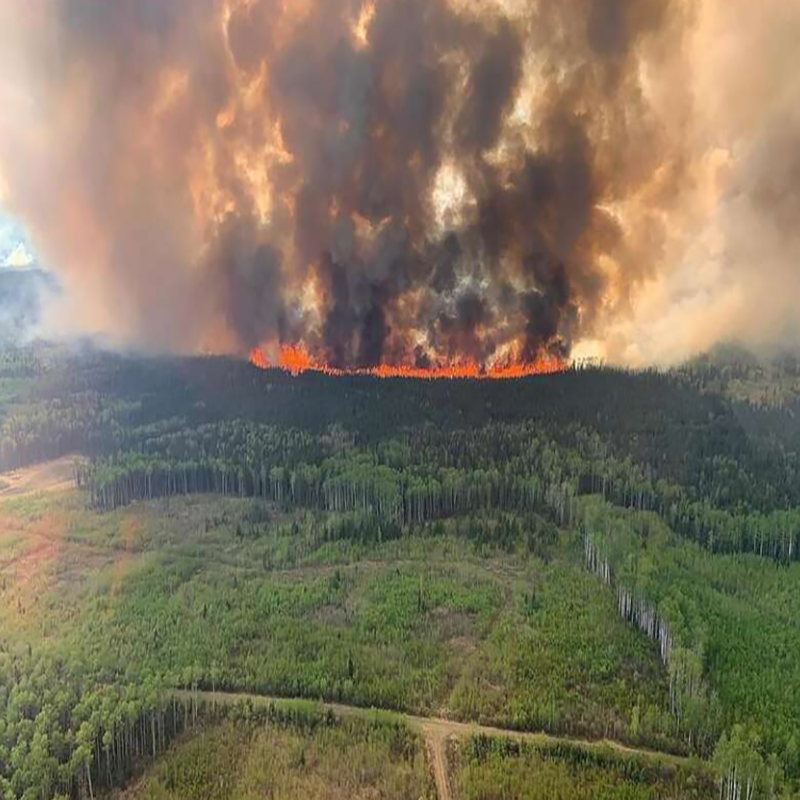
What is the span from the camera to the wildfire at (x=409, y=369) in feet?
240

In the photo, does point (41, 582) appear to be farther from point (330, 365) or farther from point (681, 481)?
point (330, 365)

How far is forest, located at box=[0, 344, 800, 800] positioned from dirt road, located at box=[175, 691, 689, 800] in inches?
12.3

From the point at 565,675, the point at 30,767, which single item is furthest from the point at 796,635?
the point at 30,767

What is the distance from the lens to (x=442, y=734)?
29141 mm

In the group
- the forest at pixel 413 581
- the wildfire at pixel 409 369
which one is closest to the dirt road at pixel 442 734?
the forest at pixel 413 581

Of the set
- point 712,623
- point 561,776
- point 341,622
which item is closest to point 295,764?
point 561,776

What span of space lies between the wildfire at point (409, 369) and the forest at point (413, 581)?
4.97 meters

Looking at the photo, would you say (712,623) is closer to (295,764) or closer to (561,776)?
(561,776)

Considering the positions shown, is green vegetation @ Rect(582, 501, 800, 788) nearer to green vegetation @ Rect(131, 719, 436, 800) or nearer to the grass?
the grass

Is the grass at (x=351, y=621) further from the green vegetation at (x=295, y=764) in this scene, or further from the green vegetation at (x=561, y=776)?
the green vegetation at (x=295, y=764)

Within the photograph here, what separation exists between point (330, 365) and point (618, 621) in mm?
47644

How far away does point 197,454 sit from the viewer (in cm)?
5806

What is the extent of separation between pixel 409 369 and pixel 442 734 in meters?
50.7

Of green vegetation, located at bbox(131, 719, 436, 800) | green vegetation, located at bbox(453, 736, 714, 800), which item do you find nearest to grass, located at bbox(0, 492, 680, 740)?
green vegetation, located at bbox(453, 736, 714, 800)
